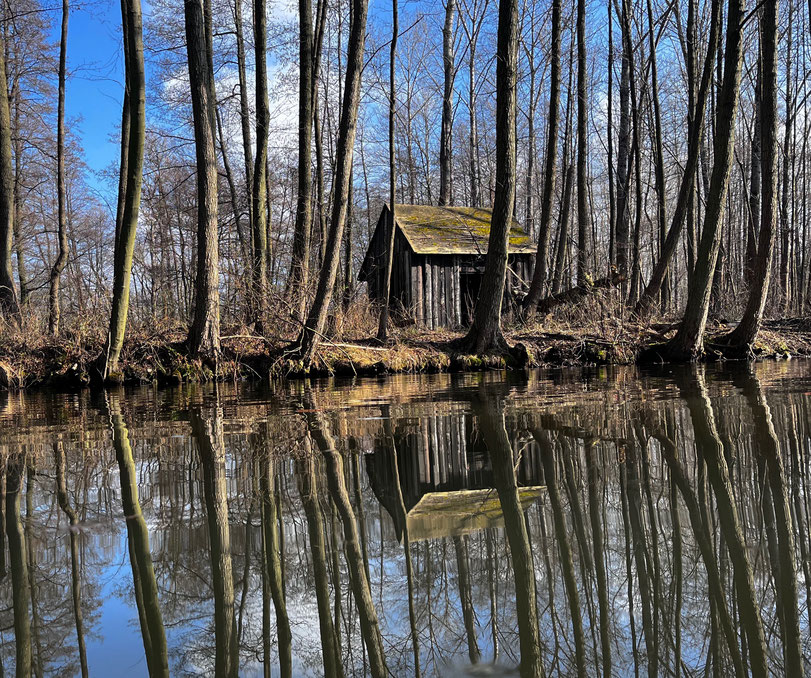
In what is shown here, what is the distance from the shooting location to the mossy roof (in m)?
19.0

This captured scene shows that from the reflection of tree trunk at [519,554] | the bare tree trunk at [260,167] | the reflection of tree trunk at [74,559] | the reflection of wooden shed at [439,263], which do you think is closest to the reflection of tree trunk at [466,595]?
the reflection of tree trunk at [519,554]

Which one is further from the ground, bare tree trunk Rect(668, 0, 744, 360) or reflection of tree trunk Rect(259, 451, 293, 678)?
bare tree trunk Rect(668, 0, 744, 360)

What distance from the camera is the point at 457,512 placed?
2951 millimetres

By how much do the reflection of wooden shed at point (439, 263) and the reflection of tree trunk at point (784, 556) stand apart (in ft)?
45.8

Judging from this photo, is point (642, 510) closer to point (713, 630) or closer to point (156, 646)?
point (713, 630)

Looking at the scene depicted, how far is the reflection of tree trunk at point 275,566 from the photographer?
1.79 meters

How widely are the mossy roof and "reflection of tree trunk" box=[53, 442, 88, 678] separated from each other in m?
15.3

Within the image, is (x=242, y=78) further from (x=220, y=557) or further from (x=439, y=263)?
(x=220, y=557)

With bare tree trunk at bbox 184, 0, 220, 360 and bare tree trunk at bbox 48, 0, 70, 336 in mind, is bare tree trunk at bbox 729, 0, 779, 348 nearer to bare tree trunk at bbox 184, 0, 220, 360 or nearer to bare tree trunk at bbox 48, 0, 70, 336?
bare tree trunk at bbox 184, 0, 220, 360

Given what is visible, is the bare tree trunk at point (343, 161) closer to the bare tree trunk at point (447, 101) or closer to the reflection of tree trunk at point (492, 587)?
the reflection of tree trunk at point (492, 587)

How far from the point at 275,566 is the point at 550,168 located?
14263 mm

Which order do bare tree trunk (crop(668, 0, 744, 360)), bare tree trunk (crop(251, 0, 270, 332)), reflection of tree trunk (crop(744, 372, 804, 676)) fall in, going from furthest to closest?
bare tree trunk (crop(251, 0, 270, 332)) → bare tree trunk (crop(668, 0, 744, 360)) → reflection of tree trunk (crop(744, 372, 804, 676))

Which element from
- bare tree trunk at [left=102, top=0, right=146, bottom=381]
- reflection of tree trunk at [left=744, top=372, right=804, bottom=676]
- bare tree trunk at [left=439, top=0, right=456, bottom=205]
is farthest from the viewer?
bare tree trunk at [left=439, top=0, right=456, bottom=205]

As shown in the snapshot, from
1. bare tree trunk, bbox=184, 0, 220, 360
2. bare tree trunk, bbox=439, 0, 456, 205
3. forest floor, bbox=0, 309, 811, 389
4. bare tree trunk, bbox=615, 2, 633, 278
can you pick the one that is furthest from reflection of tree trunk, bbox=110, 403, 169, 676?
bare tree trunk, bbox=439, 0, 456, 205
